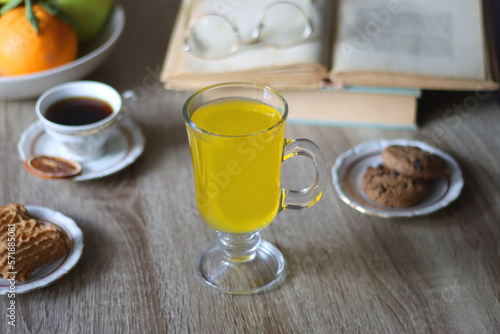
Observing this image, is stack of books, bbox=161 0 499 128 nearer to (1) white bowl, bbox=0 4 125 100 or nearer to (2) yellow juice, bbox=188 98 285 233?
(1) white bowl, bbox=0 4 125 100

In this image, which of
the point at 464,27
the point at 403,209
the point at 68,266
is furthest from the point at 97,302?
the point at 464,27

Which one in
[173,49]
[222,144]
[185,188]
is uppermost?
[222,144]

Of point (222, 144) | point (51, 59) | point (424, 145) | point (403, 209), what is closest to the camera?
point (222, 144)

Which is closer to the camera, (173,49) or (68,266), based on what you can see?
(68,266)

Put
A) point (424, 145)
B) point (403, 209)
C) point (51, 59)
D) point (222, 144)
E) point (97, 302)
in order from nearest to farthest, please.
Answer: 1. point (222, 144)
2. point (97, 302)
3. point (403, 209)
4. point (424, 145)
5. point (51, 59)

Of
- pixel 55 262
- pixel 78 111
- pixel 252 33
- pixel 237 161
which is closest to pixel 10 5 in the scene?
pixel 78 111

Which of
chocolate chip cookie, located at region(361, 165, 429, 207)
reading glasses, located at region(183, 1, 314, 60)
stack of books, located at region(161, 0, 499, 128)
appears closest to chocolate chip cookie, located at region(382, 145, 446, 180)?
chocolate chip cookie, located at region(361, 165, 429, 207)

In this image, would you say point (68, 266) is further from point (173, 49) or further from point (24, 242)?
point (173, 49)

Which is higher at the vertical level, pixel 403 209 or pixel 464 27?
pixel 464 27
